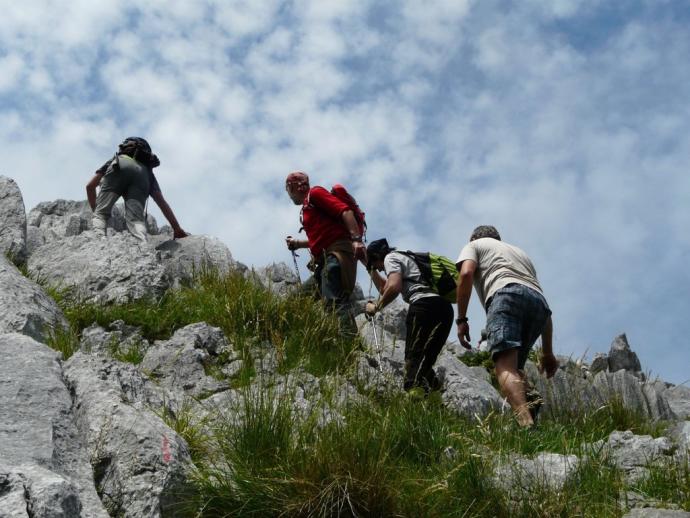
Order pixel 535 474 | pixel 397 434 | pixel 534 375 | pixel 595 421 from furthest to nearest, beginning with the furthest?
pixel 534 375 → pixel 595 421 → pixel 397 434 → pixel 535 474

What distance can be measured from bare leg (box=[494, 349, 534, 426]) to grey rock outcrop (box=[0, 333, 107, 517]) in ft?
11.0

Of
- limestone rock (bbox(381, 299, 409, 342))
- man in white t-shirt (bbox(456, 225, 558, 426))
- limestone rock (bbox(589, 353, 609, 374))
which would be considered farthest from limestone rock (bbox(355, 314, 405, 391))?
limestone rock (bbox(589, 353, 609, 374))

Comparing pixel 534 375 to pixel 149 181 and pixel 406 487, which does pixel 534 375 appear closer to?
pixel 406 487

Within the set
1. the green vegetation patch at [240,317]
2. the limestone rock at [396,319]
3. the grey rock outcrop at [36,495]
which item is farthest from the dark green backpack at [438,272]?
the grey rock outcrop at [36,495]

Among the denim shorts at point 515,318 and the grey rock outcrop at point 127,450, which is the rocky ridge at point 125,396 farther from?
the denim shorts at point 515,318

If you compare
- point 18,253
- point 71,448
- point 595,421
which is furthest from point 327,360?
point 18,253

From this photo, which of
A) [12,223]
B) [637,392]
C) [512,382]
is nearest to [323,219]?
[512,382]

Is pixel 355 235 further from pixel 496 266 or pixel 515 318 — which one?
pixel 515 318

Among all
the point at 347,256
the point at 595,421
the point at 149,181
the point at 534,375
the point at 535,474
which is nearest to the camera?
the point at 535,474

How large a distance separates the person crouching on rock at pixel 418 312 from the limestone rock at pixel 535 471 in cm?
245

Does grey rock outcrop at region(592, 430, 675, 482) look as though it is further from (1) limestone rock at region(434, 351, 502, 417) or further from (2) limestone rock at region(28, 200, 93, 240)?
(2) limestone rock at region(28, 200, 93, 240)

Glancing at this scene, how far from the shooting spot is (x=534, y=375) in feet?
36.1

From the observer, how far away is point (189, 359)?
336 inches

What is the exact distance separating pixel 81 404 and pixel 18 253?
7.11 meters
